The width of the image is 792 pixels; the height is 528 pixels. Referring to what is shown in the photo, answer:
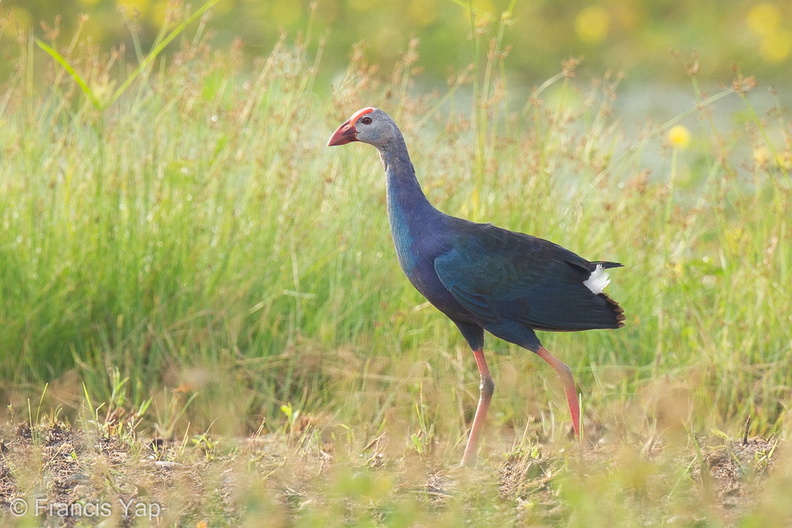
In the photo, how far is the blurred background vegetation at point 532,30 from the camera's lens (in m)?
9.82

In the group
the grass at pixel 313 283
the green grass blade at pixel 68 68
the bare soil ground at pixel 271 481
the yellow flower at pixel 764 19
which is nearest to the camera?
the bare soil ground at pixel 271 481

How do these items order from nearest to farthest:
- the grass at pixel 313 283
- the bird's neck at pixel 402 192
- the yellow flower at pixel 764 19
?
the bird's neck at pixel 402 192, the grass at pixel 313 283, the yellow flower at pixel 764 19

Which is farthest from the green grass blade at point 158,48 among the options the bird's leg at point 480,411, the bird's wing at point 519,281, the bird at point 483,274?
the bird's leg at point 480,411

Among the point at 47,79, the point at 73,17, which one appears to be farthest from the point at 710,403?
the point at 73,17

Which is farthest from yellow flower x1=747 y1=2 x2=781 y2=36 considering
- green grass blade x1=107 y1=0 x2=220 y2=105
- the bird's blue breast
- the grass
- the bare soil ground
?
the bird's blue breast

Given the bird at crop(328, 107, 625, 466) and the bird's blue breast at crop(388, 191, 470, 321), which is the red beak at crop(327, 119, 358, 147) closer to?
the bird at crop(328, 107, 625, 466)

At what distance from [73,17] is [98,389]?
6.77 meters

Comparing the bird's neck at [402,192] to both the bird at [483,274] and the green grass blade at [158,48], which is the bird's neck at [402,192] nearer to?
the bird at [483,274]

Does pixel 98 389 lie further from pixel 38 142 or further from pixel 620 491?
pixel 620 491

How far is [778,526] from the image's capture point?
2.37 metres

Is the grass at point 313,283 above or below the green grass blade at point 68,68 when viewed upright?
below

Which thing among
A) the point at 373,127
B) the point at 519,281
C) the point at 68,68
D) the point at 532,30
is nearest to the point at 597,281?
the point at 519,281

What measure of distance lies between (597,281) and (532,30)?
294 inches

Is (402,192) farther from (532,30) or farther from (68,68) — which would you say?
(532,30)
